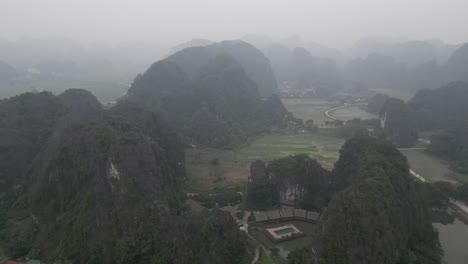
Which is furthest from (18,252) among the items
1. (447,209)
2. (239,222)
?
(447,209)

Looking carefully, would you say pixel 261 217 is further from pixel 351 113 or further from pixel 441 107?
pixel 351 113

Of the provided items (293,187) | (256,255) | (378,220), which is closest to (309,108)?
(293,187)

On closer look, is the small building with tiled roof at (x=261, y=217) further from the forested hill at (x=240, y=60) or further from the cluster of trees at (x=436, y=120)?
the forested hill at (x=240, y=60)

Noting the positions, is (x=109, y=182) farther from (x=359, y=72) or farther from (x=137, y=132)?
(x=359, y=72)

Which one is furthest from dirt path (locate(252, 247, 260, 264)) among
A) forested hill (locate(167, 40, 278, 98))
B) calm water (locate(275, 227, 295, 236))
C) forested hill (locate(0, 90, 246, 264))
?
forested hill (locate(167, 40, 278, 98))

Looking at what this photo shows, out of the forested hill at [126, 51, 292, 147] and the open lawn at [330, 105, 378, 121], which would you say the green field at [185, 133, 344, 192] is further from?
the open lawn at [330, 105, 378, 121]
